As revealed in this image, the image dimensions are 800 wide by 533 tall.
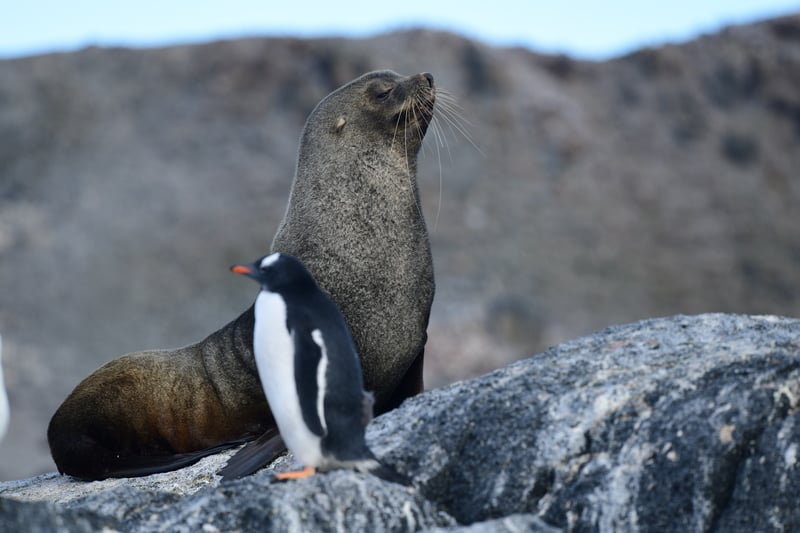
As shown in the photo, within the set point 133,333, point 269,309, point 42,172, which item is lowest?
point 133,333

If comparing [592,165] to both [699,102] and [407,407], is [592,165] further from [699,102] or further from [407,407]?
[407,407]

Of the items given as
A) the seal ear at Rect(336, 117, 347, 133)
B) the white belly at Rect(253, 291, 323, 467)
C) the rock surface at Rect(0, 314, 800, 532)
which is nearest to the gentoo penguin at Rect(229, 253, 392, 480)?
the white belly at Rect(253, 291, 323, 467)

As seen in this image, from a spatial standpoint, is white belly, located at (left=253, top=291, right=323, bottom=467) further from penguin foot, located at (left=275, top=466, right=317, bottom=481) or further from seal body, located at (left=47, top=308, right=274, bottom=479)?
seal body, located at (left=47, top=308, right=274, bottom=479)

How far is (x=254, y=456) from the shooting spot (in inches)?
210

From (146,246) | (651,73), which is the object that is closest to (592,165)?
(651,73)

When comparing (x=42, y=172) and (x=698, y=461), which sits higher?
(x=42, y=172)

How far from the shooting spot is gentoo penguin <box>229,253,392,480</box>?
3.79 metres

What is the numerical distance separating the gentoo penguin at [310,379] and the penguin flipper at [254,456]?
132 cm

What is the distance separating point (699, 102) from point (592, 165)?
4086mm

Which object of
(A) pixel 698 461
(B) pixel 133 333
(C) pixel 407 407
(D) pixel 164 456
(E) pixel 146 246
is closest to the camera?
(A) pixel 698 461

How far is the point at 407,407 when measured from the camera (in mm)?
4688

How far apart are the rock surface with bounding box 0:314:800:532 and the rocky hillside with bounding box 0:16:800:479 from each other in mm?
19371

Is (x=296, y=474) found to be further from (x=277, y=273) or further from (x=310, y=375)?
(x=277, y=273)

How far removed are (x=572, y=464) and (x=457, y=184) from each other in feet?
83.5
